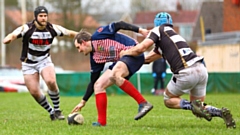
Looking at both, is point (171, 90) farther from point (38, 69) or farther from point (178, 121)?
point (38, 69)

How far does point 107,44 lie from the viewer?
9.13 metres

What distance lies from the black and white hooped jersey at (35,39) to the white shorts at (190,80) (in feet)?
9.67

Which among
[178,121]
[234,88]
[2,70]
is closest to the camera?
[178,121]

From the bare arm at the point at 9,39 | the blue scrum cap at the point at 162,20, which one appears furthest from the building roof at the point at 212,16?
the blue scrum cap at the point at 162,20

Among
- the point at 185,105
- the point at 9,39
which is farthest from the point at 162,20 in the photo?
the point at 9,39

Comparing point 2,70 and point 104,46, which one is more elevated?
point 104,46

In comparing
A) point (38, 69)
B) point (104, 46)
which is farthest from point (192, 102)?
point (38, 69)

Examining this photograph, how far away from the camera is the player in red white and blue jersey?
8.85 m

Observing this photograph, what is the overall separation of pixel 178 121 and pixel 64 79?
1654 cm

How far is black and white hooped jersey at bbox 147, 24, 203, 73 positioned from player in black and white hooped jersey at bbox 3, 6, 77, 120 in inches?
110

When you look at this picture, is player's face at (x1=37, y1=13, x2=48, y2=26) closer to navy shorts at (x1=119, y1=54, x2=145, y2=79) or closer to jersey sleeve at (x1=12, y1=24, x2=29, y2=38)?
jersey sleeve at (x1=12, y1=24, x2=29, y2=38)

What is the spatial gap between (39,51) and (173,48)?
10.5 ft

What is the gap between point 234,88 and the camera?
25766 millimetres

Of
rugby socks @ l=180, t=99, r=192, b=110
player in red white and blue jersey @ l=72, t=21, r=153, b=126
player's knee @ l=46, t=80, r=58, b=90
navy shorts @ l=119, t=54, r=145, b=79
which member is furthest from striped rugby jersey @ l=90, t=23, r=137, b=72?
player's knee @ l=46, t=80, r=58, b=90
